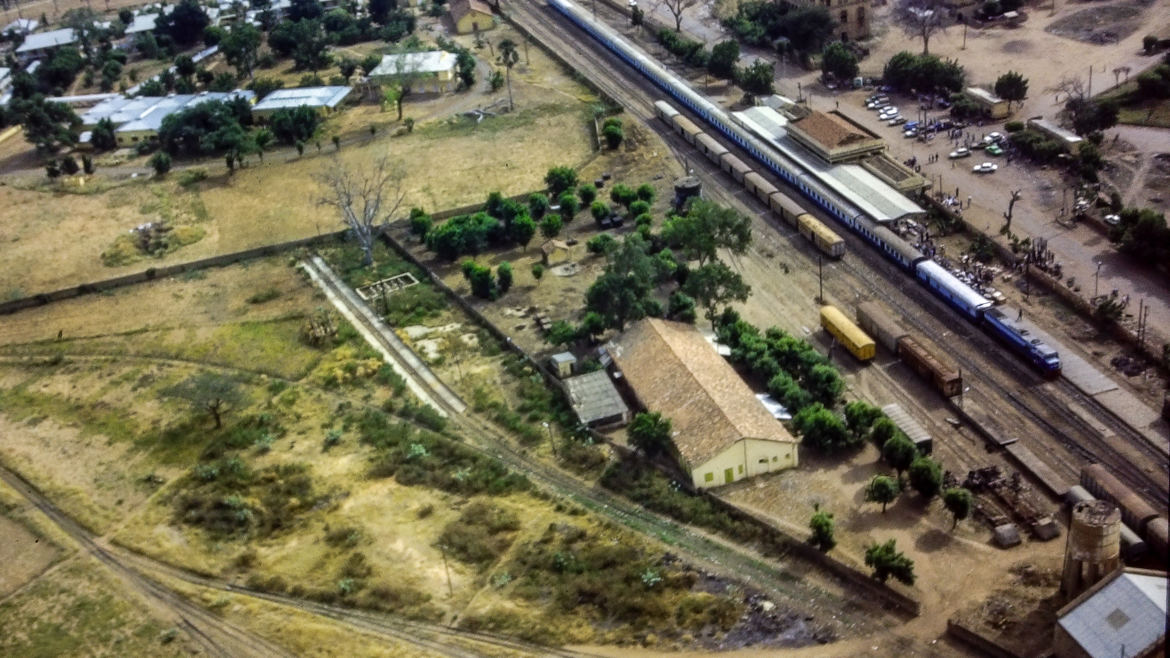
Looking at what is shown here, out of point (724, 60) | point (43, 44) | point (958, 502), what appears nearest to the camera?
point (958, 502)

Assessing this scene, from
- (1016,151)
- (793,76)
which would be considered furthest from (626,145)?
(1016,151)

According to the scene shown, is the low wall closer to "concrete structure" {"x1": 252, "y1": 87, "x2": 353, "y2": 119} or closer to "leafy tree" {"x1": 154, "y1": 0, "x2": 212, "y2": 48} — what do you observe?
"concrete structure" {"x1": 252, "y1": 87, "x2": 353, "y2": 119}

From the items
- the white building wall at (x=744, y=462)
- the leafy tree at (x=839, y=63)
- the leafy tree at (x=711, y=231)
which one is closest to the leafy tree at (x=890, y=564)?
the white building wall at (x=744, y=462)

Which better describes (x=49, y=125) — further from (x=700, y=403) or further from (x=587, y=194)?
(x=700, y=403)

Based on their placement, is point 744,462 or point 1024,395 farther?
point 1024,395

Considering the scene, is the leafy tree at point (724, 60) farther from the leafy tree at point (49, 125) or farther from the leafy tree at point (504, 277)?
the leafy tree at point (49, 125)

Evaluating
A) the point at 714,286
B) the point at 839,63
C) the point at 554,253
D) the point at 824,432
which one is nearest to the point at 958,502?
the point at 824,432

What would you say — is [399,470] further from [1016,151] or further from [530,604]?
[1016,151]
